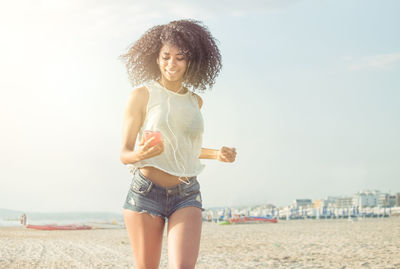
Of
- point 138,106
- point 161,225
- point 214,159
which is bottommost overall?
point 161,225

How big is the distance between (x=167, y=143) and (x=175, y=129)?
0.31 feet

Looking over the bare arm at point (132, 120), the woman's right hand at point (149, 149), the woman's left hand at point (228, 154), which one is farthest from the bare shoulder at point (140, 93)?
the woman's left hand at point (228, 154)

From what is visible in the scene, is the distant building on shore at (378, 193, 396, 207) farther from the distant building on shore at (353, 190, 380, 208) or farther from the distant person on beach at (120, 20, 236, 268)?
the distant person on beach at (120, 20, 236, 268)

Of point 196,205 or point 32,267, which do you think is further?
point 32,267

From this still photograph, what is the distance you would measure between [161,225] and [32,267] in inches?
383

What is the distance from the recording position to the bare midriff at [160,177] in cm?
265

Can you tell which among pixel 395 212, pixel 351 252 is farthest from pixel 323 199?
pixel 351 252

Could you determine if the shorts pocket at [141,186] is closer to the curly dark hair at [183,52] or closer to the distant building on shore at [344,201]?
the curly dark hair at [183,52]

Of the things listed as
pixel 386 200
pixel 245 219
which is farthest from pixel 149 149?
pixel 386 200

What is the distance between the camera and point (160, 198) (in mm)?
2617

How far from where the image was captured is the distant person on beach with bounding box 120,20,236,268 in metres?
2.56

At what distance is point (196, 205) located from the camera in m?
2.62

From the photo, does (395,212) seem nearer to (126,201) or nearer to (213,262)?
(213,262)

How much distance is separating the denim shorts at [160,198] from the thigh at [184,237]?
40 mm
